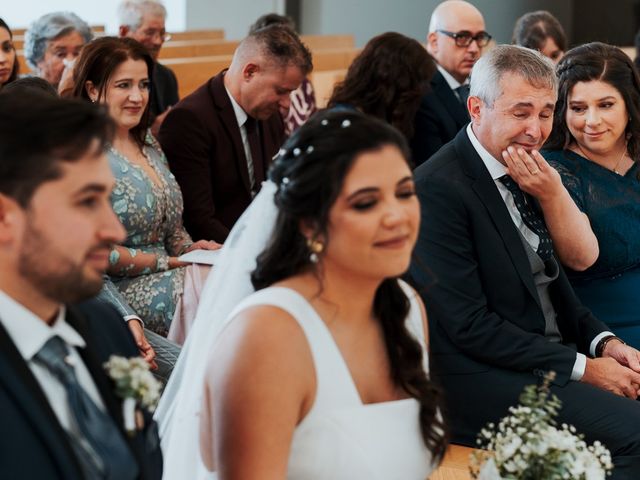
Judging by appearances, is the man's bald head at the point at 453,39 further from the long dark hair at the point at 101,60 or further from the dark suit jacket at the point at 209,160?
the long dark hair at the point at 101,60

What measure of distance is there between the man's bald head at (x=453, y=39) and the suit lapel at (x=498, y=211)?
2.85 meters

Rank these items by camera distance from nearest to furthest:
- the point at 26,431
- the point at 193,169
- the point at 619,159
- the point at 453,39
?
the point at 26,431 < the point at 619,159 < the point at 193,169 < the point at 453,39

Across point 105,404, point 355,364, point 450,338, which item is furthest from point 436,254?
point 105,404

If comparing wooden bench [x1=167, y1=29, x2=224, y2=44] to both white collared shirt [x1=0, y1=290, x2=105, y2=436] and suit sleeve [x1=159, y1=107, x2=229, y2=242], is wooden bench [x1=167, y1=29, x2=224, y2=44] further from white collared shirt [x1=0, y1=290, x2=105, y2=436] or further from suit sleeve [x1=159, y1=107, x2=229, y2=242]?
white collared shirt [x1=0, y1=290, x2=105, y2=436]

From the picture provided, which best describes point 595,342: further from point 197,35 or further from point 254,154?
point 197,35

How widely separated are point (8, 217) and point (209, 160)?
115 inches

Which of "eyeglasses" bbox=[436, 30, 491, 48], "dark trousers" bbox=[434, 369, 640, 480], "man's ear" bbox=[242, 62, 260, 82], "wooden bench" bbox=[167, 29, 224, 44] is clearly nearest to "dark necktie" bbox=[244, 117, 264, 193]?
"man's ear" bbox=[242, 62, 260, 82]

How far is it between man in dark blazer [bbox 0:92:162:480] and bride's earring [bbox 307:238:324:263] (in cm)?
60

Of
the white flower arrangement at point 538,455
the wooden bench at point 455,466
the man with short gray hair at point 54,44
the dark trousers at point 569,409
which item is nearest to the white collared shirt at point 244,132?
the man with short gray hair at point 54,44

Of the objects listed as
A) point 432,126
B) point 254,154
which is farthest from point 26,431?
point 432,126

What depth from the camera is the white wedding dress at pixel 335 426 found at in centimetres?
243

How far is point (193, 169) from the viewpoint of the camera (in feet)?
15.4

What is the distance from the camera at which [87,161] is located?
1.92 metres

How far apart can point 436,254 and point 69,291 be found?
1.75 meters
